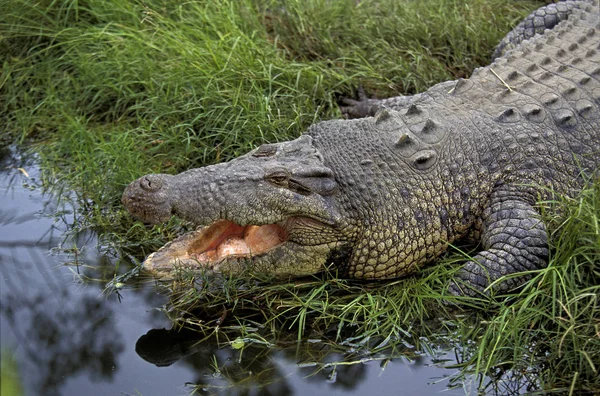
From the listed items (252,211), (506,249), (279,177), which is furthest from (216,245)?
(506,249)

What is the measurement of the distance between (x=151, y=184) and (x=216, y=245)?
0.55 metres

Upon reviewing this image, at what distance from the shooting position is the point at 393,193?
13.6ft

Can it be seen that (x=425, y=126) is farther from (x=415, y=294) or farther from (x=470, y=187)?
(x=415, y=294)

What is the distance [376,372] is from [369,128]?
1432 millimetres

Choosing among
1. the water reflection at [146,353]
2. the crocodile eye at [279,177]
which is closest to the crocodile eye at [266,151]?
the crocodile eye at [279,177]

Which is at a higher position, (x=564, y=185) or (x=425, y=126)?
(x=425, y=126)

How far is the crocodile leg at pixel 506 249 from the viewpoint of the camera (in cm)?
401

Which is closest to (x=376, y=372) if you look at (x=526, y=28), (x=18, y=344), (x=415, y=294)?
(x=415, y=294)

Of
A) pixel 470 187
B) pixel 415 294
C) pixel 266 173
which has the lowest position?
pixel 415 294

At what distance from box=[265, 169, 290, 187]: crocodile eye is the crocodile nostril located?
1.86ft

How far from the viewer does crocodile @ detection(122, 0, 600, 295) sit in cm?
400

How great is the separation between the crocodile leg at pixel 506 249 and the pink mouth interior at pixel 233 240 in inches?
39.8

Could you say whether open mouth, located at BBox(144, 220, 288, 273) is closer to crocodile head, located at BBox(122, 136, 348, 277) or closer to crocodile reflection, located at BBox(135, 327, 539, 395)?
crocodile head, located at BBox(122, 136, 348, 277)

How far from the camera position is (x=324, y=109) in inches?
232
